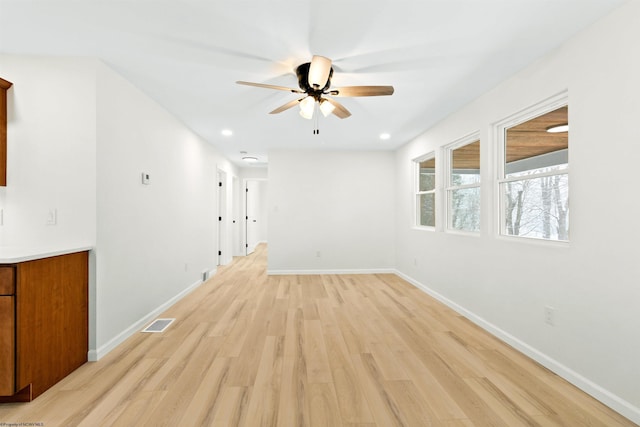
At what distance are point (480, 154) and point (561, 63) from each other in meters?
1.10

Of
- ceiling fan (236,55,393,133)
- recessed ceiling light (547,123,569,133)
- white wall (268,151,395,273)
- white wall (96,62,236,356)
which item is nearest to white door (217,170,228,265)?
white wall (268,151,395,273)

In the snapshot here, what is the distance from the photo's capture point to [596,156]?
74.0 inches

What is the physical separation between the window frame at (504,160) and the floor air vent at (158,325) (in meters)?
3.43

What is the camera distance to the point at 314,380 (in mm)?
2020

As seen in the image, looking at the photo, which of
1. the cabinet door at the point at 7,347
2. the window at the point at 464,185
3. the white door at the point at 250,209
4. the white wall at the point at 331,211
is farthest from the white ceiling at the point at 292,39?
the white door at the point at 250,209

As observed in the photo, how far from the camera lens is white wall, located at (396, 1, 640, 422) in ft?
5.53

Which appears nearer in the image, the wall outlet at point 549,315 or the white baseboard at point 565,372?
the white baseboard at point 565,372

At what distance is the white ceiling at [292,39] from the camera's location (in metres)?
1.72

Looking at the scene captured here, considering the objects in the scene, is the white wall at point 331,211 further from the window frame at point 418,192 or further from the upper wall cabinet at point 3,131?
the upper wall cabinet at point 3,131

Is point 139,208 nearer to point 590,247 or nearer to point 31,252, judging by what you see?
point 31,252

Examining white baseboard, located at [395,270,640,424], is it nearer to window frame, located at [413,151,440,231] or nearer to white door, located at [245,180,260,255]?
window frame, located at [413,151,440,231]

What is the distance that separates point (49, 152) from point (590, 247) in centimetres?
392

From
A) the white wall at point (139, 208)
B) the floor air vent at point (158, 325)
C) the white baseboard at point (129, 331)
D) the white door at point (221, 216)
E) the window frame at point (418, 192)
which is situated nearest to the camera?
the white baseboard at point (129, 331)

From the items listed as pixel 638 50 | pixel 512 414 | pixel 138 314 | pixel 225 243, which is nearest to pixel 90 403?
pixel 138 314
